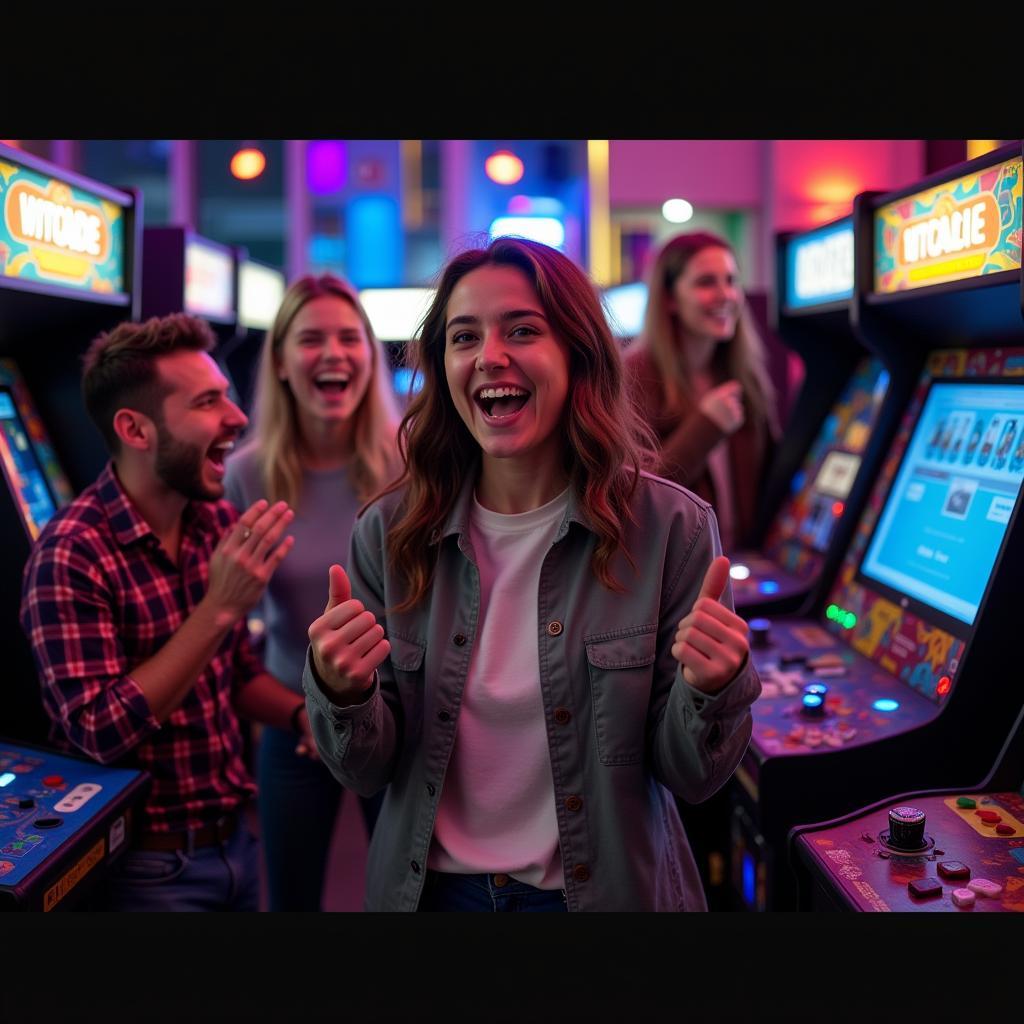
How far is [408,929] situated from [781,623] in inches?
63.5

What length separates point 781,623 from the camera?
272 centimetres

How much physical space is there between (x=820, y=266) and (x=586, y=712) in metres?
2.04

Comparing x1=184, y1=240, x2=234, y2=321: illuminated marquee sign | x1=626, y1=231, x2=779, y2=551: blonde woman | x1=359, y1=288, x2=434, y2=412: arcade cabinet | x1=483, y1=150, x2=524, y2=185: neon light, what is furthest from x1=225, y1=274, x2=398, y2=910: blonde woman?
x1=483, y1=150, x2=524, y2=185: neon light

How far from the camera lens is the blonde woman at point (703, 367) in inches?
115

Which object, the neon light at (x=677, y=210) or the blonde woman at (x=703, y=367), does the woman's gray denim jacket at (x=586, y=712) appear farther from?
the neon light at (x=677, y=210)

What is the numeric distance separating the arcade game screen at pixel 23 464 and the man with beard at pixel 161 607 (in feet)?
1.98

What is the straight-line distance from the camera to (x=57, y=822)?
167cm

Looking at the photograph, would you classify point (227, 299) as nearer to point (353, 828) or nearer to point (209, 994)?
point (353, 828)

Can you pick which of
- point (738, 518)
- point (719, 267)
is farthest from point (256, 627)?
point (719, 267)

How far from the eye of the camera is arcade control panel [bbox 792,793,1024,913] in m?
1.37

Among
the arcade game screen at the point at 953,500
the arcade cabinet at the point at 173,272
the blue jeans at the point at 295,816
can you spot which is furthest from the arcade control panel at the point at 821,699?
the arcade cabinet at the point at 173,272

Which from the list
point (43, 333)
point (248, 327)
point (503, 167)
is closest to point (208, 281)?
point (248, 327)

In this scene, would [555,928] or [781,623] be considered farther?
[781,623]

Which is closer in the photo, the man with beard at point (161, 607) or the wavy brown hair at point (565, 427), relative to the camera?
the wavy brown hair at point (565, 427)
